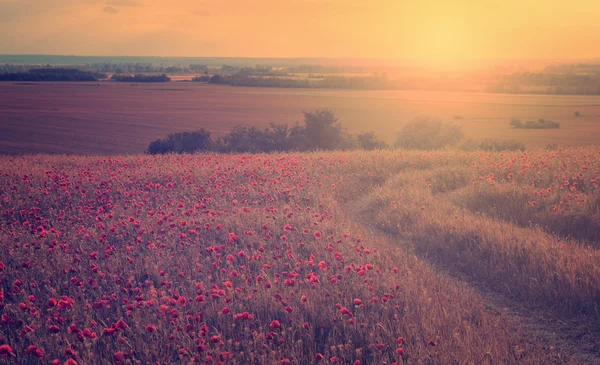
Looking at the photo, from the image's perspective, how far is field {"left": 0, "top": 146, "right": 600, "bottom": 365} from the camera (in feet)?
12.6

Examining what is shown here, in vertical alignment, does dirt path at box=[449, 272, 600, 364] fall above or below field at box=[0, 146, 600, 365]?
below

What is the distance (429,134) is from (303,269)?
2223 cm

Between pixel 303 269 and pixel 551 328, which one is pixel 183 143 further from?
pixel 551 328

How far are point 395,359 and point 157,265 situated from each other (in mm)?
3038

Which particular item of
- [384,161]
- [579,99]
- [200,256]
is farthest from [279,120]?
[200,256]

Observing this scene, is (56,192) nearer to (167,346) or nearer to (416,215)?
(167,346)

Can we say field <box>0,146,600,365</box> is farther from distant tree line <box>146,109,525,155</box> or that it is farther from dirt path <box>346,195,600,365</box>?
distant tree line <box>146,109,525,155</box>

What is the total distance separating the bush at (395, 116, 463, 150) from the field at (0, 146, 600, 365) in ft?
49.2

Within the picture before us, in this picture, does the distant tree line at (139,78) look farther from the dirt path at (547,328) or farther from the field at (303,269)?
the dirt path at (547,328)

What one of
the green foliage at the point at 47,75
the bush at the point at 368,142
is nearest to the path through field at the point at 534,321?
the bush at the point at 368,142

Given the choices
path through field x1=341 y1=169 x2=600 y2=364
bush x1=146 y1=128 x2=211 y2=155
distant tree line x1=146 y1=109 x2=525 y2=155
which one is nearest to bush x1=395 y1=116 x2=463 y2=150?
distant tree line x1=146 y1=109 x2=525 y2=155

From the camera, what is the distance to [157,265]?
5.34 metres

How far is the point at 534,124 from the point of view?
34625mm

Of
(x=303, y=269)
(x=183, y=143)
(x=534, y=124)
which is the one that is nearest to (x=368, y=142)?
(x=183, y=143)
